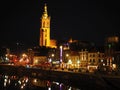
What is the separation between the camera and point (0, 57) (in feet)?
490

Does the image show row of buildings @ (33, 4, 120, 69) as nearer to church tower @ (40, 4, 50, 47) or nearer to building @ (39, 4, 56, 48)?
building @ (39, 4, 56, 48)

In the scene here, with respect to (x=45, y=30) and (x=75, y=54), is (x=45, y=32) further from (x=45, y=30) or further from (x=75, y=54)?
(x=75, y=54)

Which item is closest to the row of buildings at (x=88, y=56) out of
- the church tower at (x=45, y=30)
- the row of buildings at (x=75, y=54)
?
the row of buildings at (x=75, y=54)

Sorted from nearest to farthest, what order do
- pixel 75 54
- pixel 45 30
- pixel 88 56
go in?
pixel 88 56
pixel 75 54
pixel 45 30

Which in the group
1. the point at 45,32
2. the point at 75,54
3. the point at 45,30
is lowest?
the point at 75,54

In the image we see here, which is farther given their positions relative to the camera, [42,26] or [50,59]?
[42,26]

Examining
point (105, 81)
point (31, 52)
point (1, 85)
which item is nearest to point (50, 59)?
point (31, 52)

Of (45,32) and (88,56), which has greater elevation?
(45,32)

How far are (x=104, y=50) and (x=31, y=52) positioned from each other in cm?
4484

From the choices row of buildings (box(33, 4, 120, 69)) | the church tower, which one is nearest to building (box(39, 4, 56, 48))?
the church tower

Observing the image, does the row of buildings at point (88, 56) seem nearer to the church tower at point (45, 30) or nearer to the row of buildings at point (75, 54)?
the row of buildings at point (75, 54)

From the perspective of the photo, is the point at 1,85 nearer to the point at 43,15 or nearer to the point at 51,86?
the point at 51,86

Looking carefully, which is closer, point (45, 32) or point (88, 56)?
point (88, 56)

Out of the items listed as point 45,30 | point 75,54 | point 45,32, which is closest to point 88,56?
point 75,54
